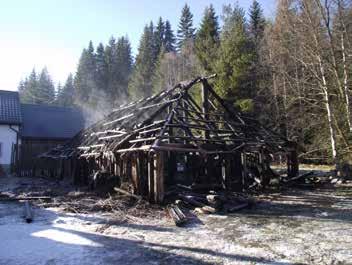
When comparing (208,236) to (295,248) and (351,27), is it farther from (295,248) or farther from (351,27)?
(351,27)

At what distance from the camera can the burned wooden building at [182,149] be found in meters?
11.6

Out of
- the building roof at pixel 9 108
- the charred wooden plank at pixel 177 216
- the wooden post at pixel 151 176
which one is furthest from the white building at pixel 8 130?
the charred wooden plank at pixel 177 216

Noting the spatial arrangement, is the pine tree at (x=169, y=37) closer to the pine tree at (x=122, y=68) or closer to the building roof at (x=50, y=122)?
the pine tree at (x=122, y=68)

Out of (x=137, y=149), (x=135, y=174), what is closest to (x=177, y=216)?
(x=137, y=149)

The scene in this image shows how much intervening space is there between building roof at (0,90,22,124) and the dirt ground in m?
16.4

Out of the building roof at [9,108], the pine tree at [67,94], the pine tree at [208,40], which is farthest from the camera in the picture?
the pine tree at [67,94]

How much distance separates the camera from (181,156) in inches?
684

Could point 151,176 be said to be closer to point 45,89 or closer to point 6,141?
point 6,141

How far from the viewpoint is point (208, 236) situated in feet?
22.6

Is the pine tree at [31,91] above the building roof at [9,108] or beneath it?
above

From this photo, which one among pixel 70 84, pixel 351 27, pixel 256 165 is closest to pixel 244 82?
pixel 351 27

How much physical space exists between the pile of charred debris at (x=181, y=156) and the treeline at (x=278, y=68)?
12.9 ft

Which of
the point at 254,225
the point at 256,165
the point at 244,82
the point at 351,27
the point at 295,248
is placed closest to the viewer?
the point at 295,248

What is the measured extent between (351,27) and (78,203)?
663 inches
